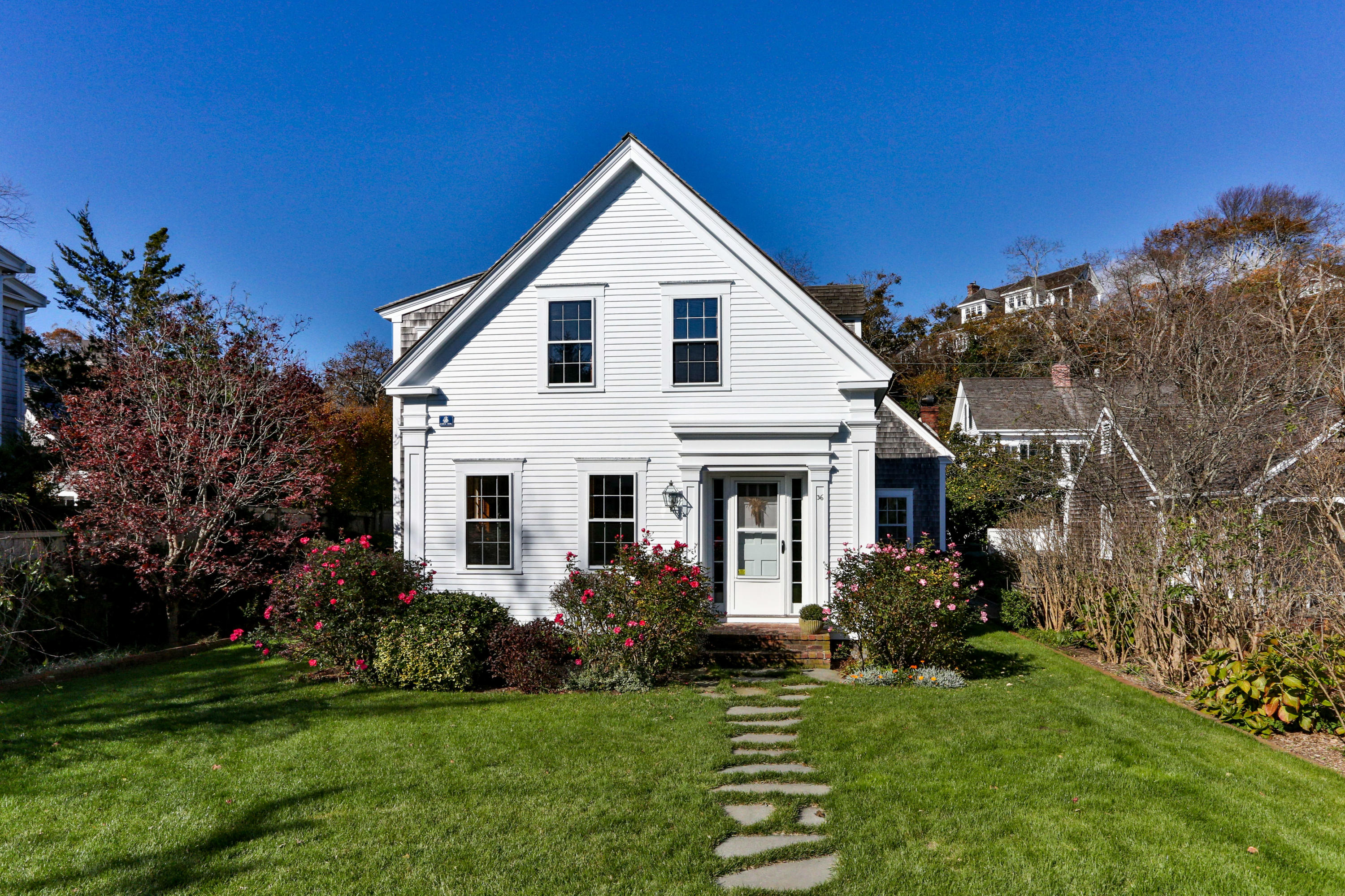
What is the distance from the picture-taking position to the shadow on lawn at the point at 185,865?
180 inches

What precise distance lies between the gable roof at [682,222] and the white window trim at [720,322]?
51cm

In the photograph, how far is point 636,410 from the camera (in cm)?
1237

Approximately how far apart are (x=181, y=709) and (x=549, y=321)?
7418mm

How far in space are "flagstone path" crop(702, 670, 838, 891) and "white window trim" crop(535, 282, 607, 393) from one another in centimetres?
554

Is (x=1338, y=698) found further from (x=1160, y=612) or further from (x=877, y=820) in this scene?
(x=877, y=820)

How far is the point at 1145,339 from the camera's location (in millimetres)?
15055

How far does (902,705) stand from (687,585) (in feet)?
10.0

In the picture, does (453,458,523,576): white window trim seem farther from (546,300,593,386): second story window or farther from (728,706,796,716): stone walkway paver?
(728,706,796,716): stone walkway paver

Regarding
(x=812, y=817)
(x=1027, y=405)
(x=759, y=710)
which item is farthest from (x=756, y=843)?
(x=1027, y=405)

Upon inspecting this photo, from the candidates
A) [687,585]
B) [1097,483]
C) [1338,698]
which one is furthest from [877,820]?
[1097,483]

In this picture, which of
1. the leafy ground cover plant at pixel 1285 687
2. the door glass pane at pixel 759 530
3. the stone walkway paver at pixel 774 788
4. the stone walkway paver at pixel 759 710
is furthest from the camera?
the door glass pane at pixel 759 530

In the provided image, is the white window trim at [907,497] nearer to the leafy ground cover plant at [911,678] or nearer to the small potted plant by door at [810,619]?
the small potted plant by door at [810,619]

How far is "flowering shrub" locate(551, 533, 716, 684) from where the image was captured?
32.0ft

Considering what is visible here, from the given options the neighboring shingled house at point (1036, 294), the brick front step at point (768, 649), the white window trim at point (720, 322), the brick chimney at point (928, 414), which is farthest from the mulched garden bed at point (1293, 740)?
the brick chimney at point (928, 414)
